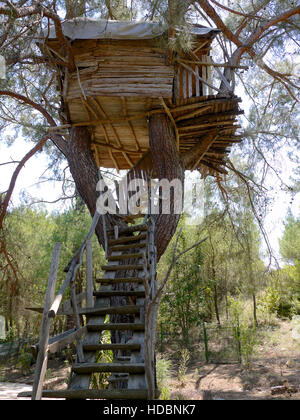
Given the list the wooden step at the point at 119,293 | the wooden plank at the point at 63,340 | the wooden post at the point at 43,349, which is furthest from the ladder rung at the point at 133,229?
the wooden post at the point at 43,349

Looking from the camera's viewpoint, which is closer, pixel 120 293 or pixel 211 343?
pixel 120 293

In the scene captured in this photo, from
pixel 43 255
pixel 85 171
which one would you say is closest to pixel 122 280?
pixel 85 171

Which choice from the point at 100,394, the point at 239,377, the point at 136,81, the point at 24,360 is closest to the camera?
the point at 100,394

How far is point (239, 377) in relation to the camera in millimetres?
9727

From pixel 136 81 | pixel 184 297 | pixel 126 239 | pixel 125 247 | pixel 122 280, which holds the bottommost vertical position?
pixel 184 297

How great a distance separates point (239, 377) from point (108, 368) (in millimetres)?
7445

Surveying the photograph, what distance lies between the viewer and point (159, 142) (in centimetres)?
639

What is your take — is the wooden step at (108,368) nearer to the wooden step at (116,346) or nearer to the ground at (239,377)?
the wooden step at (116,346)

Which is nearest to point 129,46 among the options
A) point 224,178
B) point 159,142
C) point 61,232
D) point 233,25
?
point 159,142

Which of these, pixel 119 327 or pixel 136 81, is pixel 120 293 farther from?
pixel 136 81

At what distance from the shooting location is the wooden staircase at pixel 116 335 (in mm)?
3113

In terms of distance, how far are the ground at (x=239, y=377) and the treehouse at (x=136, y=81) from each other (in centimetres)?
506

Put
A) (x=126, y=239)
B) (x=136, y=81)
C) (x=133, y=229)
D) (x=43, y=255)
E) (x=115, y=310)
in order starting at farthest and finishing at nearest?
(x=43, y=255) < (x=136, y=81) < (x=133, y=229) < (x=126, y=239) < (x=115, y=310)

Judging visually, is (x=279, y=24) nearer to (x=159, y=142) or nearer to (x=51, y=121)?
(x=159, y=142)
